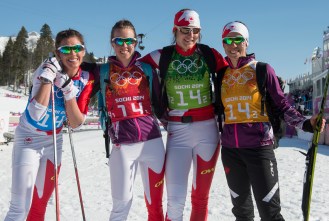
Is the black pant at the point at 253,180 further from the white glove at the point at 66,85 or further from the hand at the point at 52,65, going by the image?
the hand at the point at 52,65

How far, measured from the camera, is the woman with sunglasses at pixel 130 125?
357 cm

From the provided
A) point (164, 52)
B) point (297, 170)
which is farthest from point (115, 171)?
point (297, 170)

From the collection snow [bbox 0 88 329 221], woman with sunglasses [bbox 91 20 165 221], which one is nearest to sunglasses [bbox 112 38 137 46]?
woman with sunglasses [bbox 91 20 165 221]

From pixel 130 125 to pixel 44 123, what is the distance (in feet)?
2.96

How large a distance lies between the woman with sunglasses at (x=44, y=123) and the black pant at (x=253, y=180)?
5.73ft

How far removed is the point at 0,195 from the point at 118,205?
4272mm

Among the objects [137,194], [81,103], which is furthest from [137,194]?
[81,103]

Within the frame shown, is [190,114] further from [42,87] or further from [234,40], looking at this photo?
[42,87]

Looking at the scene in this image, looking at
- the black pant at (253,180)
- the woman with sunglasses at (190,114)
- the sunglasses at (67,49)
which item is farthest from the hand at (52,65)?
the black pant at (253,180)

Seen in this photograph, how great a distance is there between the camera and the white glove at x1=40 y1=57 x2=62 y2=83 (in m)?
3.14

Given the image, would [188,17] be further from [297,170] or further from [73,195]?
[297,170]

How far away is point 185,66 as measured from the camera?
394 cm

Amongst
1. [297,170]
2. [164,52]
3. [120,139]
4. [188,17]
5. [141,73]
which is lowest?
[297,170]

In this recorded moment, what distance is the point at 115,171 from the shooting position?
357cm
